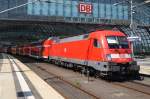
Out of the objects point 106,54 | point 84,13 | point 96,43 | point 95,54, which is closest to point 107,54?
point 106,54

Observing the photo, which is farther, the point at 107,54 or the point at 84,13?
the point at 84,13

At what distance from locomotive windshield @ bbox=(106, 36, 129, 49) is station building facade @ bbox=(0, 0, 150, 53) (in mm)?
47672

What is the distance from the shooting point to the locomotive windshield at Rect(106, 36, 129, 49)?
23078mm

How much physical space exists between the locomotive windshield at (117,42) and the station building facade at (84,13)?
47.7 meters

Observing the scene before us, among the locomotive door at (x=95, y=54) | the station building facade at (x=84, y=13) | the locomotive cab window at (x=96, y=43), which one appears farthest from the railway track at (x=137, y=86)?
the station building facade at (x=84, y=13)

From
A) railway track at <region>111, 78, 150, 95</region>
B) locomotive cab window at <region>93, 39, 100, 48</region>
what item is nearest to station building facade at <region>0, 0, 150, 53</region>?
locomotive cab window at <region>93, 39, 100, 48</region>

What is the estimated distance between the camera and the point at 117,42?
2336 centimetres

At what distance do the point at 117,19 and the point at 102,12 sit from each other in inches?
157

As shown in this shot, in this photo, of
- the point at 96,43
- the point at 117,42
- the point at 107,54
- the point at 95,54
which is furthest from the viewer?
the point at 96,43

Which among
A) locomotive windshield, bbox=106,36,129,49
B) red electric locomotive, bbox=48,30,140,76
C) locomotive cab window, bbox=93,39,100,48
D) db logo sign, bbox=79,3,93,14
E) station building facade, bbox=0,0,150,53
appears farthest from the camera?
db logo sign, bbox=79,3,93,14

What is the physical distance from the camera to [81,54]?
27953mm

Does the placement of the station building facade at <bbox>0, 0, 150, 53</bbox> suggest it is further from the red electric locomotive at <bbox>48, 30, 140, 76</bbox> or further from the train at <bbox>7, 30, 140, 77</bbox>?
the red electric locomotive at <bbox>48, 30, 140, 76</bbox>

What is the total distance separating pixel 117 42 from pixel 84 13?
182 feet

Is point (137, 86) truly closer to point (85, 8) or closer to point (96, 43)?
point (96, 43)
